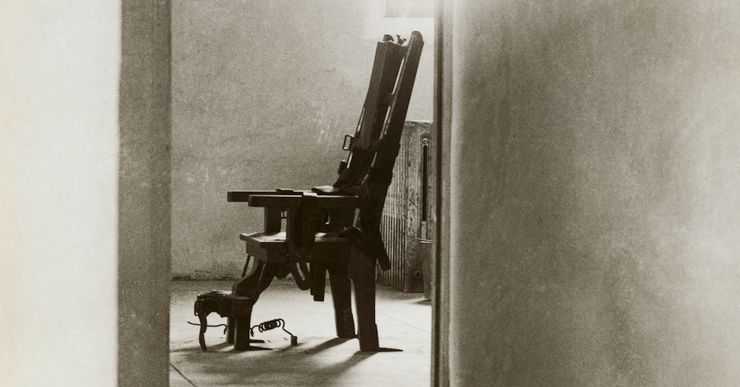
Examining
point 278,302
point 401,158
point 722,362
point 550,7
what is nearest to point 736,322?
Result: point 722,362

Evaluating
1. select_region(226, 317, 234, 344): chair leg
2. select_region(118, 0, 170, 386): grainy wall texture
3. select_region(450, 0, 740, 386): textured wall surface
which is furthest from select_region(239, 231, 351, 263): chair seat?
select_region(118, 0, 170, 386): grainy wall texture

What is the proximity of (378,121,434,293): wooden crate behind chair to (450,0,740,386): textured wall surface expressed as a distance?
17.6 ft

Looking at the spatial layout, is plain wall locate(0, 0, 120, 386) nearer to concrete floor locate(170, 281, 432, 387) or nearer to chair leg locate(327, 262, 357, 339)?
concrete floor locate(170, 281, 432, 387)

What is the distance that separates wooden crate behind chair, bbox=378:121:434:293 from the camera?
29.6ft

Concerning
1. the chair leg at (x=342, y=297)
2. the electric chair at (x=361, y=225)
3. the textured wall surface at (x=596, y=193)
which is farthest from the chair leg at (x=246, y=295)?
the textured wall surface at (x=596, y=193)

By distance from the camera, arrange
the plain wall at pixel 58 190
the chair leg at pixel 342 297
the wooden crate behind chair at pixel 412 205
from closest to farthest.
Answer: the plain wall at pixel 58 190
the chair leg at pixel 342 297
the wooden crate behind chair at pixel 412 205

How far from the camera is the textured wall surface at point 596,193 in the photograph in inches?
99.8

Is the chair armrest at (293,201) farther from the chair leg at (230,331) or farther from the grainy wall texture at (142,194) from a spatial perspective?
the grainy wall texture at (142,194)

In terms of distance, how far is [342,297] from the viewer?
21.5 feet

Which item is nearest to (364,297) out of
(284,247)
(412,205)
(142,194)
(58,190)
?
(284,247)

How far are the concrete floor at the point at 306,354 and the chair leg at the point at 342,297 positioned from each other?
96 millimetres

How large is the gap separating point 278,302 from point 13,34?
18.6 feet

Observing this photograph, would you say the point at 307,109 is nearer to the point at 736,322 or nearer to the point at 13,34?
the point at 13,34

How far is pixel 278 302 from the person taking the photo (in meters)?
8.44
